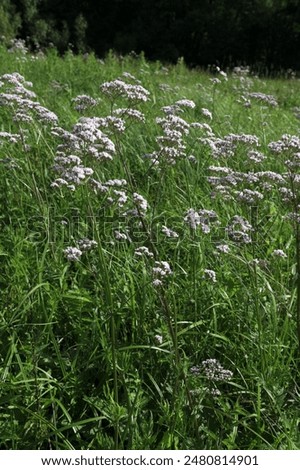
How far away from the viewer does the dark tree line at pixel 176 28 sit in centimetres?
3206

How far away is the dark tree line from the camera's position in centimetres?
3206

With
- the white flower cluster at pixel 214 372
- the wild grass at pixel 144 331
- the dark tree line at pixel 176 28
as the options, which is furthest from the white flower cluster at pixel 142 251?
the dark tree line at pixel 176 28

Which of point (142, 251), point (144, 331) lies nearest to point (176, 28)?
point (142, 251)

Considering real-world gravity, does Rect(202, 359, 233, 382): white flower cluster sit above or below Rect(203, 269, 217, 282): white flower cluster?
below

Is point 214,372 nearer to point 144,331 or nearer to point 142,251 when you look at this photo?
point 144,331

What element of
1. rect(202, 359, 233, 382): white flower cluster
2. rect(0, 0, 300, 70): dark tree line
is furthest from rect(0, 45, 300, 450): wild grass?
rect(0, 0, 300, 70): dark tree line

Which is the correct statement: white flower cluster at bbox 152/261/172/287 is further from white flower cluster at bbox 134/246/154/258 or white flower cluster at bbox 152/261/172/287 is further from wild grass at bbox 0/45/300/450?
white flower cluster at bbox 134/246/154/258

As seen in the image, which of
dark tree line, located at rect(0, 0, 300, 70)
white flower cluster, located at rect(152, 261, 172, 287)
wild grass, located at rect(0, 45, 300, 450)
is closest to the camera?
wild grass, located at rect(0, 45, 300, 450)

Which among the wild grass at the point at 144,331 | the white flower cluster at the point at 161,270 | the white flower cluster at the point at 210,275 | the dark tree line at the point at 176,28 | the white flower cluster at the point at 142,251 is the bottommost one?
the dark tree line at the point at 176,28

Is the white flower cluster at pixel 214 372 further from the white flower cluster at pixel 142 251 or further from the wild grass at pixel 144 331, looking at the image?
the white flower cluster at pixel 142 251

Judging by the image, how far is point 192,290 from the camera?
10.6 ft

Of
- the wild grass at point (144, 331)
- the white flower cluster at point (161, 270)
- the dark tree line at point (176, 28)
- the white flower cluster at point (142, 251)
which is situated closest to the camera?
the wild grass at point (144, 331)

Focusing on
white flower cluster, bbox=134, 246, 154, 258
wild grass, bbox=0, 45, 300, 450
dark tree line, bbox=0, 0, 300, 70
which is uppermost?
white flower cluster, bbox=134, 246, 154, 258

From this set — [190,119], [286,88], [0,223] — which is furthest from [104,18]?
[0,223]
